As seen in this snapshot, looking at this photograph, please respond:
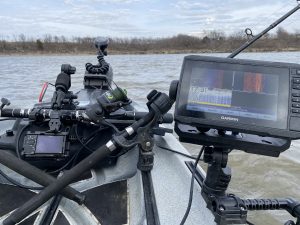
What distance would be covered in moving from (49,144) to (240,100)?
115 cm

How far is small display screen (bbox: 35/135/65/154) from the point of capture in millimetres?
1992

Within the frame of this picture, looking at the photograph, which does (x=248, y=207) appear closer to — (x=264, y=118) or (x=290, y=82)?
(x=264, y=118)

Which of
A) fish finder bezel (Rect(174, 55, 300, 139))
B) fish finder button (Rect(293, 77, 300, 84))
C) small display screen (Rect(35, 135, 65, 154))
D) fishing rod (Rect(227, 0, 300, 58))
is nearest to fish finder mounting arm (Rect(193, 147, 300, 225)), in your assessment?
fish finder bezel (Rect(174, 55, 300, 139))

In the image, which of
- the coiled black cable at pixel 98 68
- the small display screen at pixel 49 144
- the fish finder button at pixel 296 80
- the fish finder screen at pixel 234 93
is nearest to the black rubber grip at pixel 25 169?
the small display screen at pixel 49 144

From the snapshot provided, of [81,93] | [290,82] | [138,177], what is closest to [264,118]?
[290,82]

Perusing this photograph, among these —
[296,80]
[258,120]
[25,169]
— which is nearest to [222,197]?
[258,120]

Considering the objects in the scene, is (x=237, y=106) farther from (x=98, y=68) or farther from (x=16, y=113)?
(x=98, y=68)

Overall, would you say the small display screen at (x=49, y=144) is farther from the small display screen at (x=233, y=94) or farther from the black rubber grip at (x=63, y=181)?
the small display screen at (x=233, y=94)

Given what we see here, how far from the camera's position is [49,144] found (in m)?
2.01

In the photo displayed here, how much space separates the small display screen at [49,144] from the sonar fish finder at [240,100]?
2.96ft

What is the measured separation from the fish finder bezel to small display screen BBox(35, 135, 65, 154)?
93 cm

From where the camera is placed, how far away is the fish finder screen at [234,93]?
130 centimetres

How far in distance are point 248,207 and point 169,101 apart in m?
0.59

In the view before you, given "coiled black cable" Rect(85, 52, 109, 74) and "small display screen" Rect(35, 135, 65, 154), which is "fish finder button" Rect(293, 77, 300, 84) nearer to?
"small display screen" Rect(35, 135, 65, 154)
